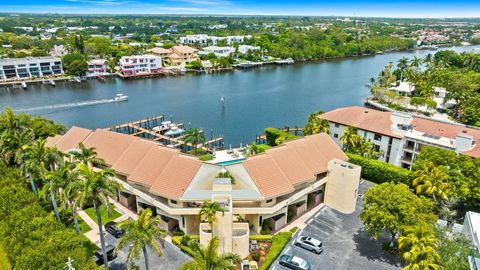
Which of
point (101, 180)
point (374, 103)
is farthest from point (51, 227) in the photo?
point (374, 103)

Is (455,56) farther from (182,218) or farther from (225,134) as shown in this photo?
(182,218)

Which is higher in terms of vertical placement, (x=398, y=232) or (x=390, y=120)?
(x=390, y=120)

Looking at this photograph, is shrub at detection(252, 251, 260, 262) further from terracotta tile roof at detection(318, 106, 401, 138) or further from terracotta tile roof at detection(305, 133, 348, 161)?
terracotta tile roof at detection(318, 106, 401, 138)

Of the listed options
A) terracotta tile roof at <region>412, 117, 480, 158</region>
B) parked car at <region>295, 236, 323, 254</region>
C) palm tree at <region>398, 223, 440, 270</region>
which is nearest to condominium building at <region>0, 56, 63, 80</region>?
terracotta tile roof at <region>412, 117, 480, 158</region>

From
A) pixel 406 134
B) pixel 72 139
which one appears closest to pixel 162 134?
pixel 72 139

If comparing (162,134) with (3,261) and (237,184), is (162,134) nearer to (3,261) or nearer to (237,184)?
(237,184)

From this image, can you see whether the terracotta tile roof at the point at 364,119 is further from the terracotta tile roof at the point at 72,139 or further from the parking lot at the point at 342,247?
the terracotta tile roof at the point at 72,139
